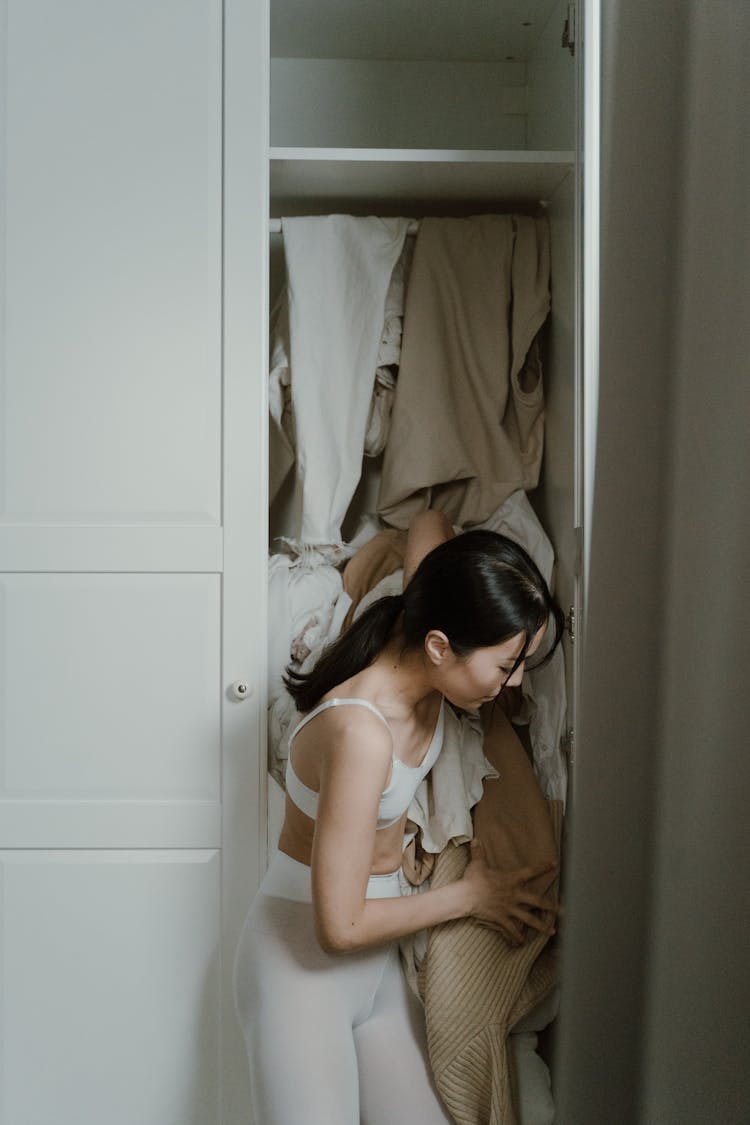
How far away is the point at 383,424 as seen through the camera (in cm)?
159

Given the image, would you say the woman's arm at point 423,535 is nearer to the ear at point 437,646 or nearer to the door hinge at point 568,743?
the ear at point 437,646

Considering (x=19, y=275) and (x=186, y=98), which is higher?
(x=186, y=98)

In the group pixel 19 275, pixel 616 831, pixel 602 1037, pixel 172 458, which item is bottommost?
pixel 602 1037

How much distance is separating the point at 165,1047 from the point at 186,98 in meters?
1.43

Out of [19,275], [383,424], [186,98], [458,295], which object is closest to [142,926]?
[383,424]

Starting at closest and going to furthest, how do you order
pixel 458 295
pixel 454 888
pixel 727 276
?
pixel 727 276
pixel 454 888
pixel 458 295

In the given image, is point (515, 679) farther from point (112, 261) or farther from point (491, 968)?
point (112, 261)

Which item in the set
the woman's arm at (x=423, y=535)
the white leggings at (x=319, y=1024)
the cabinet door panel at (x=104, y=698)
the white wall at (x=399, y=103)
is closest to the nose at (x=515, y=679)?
the woman's arm at (x=423, y=535)

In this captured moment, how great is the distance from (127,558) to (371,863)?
0.58 meters

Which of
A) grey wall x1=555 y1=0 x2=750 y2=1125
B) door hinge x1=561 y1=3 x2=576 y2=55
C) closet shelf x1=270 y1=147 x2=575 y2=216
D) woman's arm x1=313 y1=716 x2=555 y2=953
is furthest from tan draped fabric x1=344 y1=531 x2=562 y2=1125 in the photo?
door hinge x1=561 y1=3 x2=576 y2=55

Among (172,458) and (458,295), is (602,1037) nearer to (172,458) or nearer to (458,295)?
(172,458)

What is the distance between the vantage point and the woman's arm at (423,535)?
4.82ft

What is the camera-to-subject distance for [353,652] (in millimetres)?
1352

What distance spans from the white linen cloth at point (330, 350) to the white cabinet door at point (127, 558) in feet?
0.50
